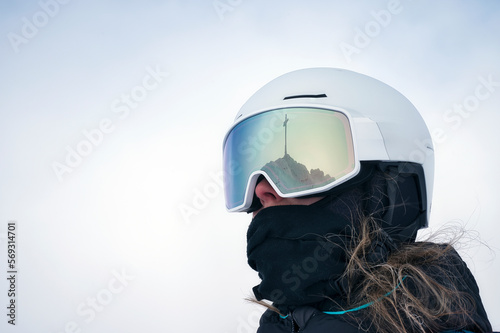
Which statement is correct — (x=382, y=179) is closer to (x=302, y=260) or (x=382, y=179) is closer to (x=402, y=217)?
(x=402, y=217)

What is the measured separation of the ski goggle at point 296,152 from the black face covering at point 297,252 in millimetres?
110

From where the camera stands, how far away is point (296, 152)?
5.35ft

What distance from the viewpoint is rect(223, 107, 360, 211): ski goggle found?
155 cm

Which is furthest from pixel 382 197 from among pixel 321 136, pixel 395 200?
pixel 321 136

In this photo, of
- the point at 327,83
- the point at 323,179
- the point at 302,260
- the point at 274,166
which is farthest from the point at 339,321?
the point at 327,83

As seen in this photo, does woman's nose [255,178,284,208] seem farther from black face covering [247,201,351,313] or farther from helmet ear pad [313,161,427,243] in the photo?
helmet ear pad [313,161,427,243]

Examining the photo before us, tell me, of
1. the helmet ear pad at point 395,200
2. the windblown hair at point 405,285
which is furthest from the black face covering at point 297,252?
the helmet ear pad at point 395,200

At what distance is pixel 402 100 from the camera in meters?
1.86

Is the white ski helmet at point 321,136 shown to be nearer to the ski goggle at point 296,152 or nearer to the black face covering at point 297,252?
the ski goggle at point 296,152

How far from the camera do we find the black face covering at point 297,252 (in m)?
1.39

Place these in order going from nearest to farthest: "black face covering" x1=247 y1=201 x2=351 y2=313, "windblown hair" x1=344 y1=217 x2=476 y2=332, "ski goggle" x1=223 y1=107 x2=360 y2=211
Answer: "windblown hair" x1=344 y1=217 x2=476 y2=332 < "black face covering" x1=247 y1=201 x2=351 y2=313 < "ski goggle" x1=223 y1=107 x2=360 y2=211

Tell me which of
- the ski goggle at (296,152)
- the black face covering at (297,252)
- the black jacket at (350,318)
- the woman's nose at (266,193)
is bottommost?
the black jacket at (350,318)

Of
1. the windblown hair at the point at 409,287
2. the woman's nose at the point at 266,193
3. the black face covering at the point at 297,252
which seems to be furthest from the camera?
the woman's nose at the point at 266,193

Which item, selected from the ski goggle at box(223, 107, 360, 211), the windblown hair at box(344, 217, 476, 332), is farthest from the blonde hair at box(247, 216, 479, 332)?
the ski goggle at box(223, 107, 360, 211)
